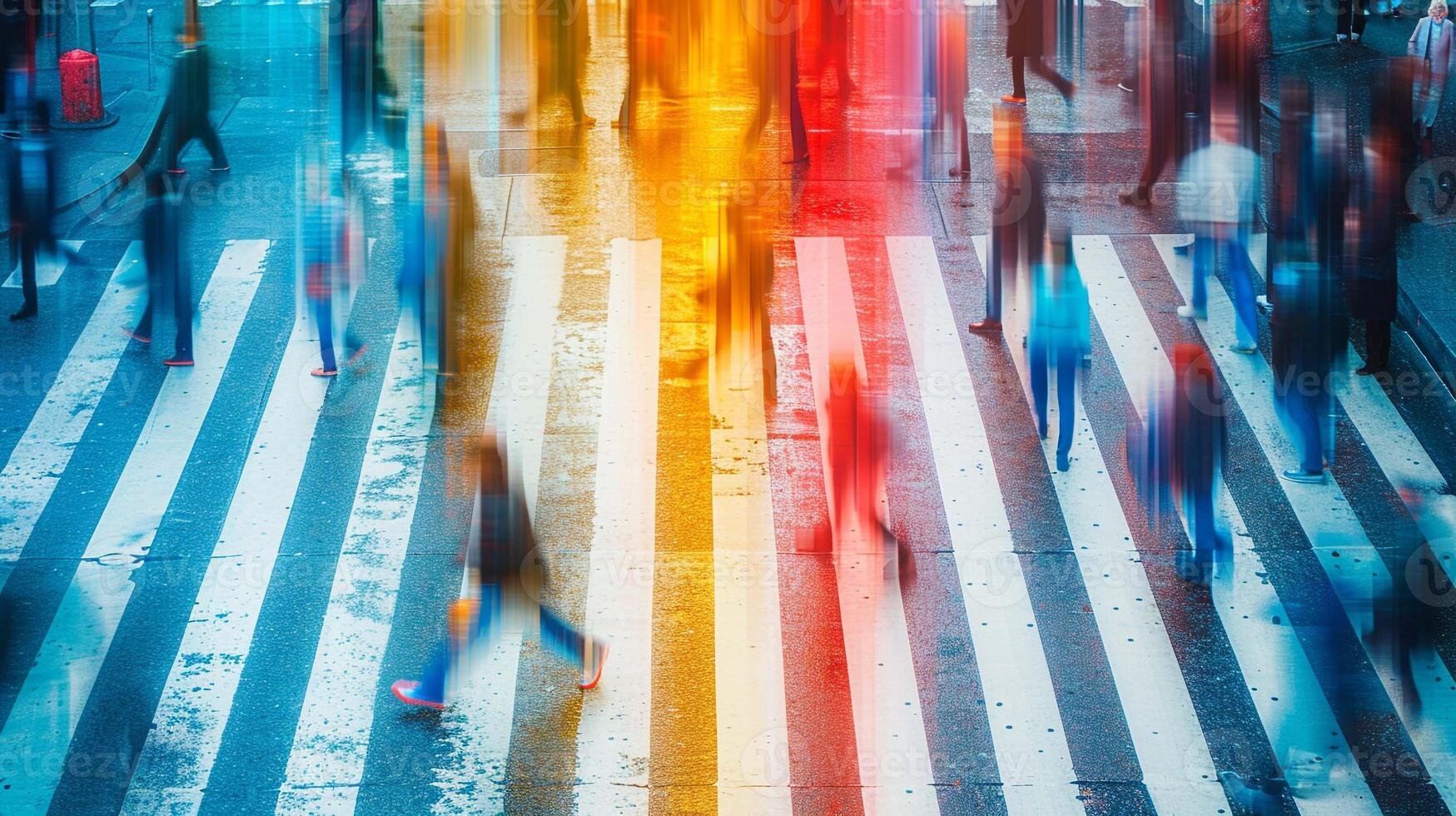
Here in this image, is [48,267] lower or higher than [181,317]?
higher

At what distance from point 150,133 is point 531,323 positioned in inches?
250

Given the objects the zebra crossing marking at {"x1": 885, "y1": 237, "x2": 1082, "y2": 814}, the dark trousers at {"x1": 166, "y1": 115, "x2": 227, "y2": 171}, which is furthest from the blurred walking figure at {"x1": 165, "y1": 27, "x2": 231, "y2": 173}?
the zebra crossing marking at {"x1": 885, "y1": 237, "x2": 1082, "y2": 814}

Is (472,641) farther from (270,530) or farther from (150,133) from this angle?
(150,133)

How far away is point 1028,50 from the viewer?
18.0 meters

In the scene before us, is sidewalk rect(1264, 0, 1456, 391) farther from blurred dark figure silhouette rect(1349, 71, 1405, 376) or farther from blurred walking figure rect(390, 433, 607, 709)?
blurred walking figure rect(390, 433, 607, 709)

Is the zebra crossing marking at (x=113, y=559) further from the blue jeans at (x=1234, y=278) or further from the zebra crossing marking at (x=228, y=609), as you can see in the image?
the blue jeans at (x=1234, y=278)

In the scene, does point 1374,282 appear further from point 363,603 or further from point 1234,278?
point 363,603

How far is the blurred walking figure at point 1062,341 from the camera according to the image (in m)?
11.0

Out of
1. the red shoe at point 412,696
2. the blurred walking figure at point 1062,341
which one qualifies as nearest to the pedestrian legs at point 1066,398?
the blurred walking figure at point 1062,341

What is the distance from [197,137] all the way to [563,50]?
5.65m

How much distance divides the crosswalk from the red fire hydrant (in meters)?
5.14

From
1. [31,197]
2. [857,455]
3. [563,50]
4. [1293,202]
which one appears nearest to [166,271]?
[31,197]

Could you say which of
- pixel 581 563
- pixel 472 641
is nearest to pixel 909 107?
pixel 581 563

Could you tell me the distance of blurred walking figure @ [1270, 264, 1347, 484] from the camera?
1088 centimetres
